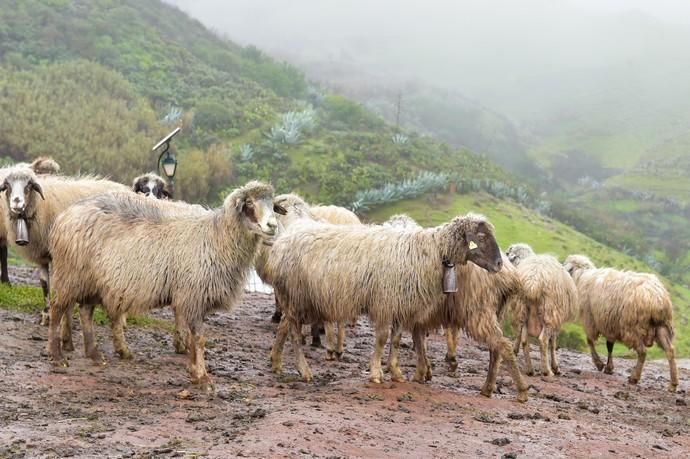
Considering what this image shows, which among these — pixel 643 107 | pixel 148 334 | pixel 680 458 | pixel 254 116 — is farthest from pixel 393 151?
pixel 643 107

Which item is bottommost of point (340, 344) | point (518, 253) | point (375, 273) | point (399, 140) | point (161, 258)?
point (340, 344)

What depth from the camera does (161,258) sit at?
377 inches

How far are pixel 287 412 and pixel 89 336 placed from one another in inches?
128

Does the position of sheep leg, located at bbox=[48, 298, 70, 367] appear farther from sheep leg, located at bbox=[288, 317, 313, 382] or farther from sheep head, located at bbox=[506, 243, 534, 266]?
sheep head, located at bbox=[506, 243, 534, 266]

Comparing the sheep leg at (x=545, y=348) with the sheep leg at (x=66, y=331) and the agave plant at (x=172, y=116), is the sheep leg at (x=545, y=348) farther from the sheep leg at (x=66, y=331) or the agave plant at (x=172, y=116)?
the agave plant at (x=172, y=116)

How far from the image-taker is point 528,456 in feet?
26.1

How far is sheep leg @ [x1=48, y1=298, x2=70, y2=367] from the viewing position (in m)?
9.65

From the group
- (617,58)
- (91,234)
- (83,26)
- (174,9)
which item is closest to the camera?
(91,234)

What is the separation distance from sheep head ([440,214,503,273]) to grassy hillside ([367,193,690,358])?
20.4m

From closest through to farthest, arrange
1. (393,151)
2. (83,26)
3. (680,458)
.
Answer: (680,458), (393,151), (83,26)

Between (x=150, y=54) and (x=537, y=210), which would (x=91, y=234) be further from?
(x=150, y=54)

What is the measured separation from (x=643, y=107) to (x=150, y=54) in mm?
83089

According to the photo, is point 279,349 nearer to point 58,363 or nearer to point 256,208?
point 256,208

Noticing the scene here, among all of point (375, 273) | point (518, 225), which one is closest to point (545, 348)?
point (375, 273)
